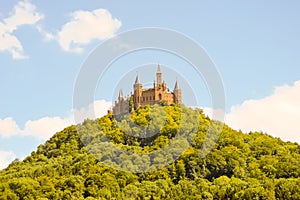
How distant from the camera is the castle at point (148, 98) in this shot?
8381 cm

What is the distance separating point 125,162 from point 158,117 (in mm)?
8899

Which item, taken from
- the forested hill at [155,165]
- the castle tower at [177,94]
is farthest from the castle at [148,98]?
the forested hill at [155,165]

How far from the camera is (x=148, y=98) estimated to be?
284ft

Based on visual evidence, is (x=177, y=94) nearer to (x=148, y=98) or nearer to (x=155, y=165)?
(x=148, y=98)

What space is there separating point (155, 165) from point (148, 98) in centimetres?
1316

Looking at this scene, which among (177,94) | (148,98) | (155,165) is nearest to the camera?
(155,165)

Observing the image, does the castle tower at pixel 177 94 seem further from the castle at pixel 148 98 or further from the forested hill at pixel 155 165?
the forested hill at pixel 155 165

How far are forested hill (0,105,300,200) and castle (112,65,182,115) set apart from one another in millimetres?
1709

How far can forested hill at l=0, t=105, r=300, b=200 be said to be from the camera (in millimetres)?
67875

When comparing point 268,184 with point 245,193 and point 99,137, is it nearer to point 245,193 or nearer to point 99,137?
point 245,193

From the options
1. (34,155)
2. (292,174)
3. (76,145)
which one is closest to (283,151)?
(292,174)

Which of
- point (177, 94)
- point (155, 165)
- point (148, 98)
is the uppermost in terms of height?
point (177, 94)

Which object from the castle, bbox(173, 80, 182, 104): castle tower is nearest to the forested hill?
the castle

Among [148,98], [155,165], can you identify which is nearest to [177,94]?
[148,98]
